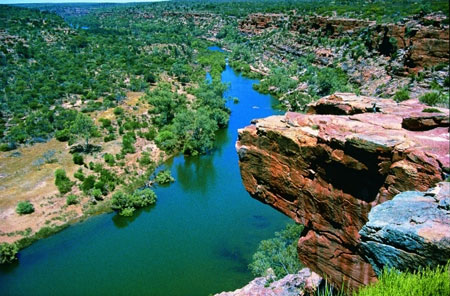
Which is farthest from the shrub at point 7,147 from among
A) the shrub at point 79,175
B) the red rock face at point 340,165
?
the red rock face at point 340,165

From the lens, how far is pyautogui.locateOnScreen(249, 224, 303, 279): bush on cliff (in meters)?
19.0

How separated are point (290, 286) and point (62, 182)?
2280 cm

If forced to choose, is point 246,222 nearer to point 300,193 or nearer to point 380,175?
point 300,193

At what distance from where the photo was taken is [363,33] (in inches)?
2048

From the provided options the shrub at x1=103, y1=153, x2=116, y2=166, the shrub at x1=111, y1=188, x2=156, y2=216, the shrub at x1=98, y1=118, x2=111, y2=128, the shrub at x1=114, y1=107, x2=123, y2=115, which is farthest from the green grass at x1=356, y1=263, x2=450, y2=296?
the shrub at x1=114, y1=107, x2=123, y2=115

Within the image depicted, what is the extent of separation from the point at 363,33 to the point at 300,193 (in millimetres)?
46707

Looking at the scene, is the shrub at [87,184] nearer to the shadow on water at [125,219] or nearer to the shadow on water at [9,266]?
the shadow on water at [125,219]

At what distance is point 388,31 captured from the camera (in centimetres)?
3603

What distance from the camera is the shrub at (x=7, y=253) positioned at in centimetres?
2295

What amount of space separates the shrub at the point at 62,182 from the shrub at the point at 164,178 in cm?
750

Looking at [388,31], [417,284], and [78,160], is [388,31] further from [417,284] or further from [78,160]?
A: [417,284]

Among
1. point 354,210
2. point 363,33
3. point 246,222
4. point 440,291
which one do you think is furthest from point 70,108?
point 440,291

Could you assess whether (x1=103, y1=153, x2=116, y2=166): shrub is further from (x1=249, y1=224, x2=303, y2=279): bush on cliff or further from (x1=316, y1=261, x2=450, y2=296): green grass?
(x1=316, y1=261, x2=450, y2=296): green grass

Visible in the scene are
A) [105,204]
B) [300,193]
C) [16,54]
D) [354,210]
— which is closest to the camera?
[354,210]
